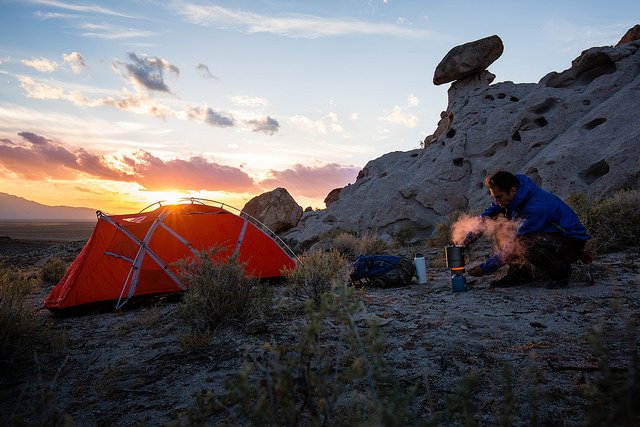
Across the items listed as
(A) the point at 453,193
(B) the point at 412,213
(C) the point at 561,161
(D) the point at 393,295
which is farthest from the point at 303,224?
(D) the point at 393,295

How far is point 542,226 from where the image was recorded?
5316 millimetres

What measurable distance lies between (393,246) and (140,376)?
10890 millimetres

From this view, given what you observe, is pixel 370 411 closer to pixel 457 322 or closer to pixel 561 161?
pixel 457 322

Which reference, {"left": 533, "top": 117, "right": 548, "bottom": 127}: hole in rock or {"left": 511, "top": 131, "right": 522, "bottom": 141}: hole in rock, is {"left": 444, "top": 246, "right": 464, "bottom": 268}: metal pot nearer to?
{"left": 511, "top": 131, "right": 522, "bottom": 141}: hole in rock

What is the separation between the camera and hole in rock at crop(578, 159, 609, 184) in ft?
34.5

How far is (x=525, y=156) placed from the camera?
44.4 feet

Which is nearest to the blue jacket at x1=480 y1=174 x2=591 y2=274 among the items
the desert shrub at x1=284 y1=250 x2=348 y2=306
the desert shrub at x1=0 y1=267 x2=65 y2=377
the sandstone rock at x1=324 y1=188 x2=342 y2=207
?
the desert shrub at x1=284 y1=250 x2=348 y2=306

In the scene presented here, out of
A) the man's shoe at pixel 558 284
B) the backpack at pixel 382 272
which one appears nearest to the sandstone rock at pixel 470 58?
the backpack at pixel 382 272

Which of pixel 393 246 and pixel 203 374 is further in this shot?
pixel 393 246

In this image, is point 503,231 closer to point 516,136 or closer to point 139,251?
point 139,251

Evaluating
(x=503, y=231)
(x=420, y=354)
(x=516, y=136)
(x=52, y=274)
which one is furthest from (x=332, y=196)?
(x=420, y=354)

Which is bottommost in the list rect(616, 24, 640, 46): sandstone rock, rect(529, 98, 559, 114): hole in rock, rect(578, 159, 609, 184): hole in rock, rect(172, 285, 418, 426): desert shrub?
rect(172, 285, 418, 426): desert shrub

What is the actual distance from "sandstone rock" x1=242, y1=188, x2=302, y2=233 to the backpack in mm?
13985

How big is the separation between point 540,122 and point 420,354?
13.5 metres
